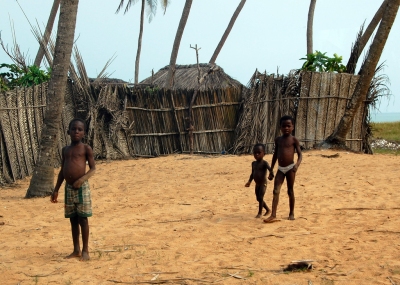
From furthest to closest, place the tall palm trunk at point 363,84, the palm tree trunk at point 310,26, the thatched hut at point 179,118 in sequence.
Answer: the palm tree trunk at point 310,26
the thatched hut at point 179,118
the tall palm trunk at point 363,84

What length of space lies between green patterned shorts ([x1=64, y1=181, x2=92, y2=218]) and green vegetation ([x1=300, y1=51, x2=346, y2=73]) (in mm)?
9434

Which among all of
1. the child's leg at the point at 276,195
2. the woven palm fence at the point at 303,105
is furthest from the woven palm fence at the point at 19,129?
the child's leg at the point at 276,195

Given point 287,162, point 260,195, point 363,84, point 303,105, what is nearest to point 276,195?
point 260,195

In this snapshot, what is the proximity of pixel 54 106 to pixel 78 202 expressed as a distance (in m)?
4.21

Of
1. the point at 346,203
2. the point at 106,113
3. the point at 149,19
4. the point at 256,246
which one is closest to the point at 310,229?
the point at 256,246

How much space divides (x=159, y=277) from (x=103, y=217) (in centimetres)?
291

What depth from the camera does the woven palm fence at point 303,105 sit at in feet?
41.6

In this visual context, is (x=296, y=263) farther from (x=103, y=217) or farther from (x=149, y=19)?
(x=149, y=19)

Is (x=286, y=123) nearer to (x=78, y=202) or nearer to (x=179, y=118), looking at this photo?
(x=78, y=202)

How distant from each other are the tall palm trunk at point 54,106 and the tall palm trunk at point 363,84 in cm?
642

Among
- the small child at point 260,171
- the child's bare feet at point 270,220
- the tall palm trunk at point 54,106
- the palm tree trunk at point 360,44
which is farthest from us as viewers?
the palm tree trunk at point 360,44

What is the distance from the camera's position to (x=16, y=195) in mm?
9242

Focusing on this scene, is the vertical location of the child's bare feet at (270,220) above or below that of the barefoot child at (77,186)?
below

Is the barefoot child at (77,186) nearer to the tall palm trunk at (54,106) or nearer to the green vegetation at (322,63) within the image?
the tall palm trunk at (54,106)
